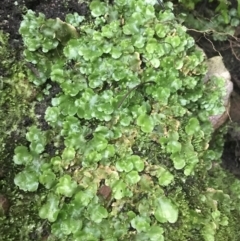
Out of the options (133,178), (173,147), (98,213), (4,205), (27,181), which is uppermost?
(173,147)

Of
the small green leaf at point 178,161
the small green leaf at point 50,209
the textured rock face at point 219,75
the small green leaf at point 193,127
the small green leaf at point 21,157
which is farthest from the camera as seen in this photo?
the textured rock face at point 219,75

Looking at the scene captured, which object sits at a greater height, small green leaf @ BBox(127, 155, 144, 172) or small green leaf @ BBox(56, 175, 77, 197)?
small green leaf @ BBox(127, 155, 144, 172)

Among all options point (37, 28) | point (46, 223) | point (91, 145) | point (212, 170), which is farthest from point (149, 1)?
point (46, 223)

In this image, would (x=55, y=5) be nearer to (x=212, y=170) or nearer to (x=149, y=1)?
(x=149, y=1)

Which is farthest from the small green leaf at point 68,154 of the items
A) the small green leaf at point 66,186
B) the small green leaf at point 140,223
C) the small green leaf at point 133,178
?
the small green leaf at point 140,223

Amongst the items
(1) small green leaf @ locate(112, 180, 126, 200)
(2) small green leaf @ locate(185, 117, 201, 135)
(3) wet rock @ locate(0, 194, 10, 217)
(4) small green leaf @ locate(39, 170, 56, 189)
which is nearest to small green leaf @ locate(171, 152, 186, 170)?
(2) small green leaf @ locate(185, 117, 201, 135)

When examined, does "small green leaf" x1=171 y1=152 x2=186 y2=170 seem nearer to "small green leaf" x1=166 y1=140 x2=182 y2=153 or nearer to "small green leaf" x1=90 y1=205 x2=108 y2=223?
"small green leaf" x1=166 y1=140 x2=182 y2=153

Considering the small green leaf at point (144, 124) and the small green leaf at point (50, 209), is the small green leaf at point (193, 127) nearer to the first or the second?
the small green leaf at point (144, 124)

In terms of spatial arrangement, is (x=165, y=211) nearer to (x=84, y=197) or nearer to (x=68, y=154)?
(x=84, y=197)

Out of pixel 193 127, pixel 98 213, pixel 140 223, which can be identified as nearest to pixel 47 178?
pixel 98 213

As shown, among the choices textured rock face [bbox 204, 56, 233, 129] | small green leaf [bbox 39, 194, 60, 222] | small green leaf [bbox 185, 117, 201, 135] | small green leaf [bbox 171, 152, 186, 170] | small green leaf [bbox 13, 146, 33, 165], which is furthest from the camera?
textured rock face [bbox 204, 56, 233, 129]

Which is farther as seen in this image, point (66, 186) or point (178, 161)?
point (178, 161)
